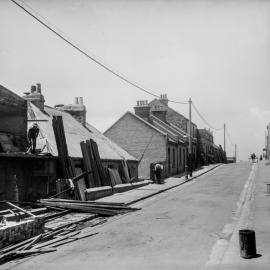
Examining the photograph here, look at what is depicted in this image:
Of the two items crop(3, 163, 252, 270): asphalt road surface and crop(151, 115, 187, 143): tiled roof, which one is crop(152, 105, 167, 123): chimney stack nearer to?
crop(151, 115, 187, 143): tiled roof

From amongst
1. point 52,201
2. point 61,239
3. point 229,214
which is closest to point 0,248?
point 61,239

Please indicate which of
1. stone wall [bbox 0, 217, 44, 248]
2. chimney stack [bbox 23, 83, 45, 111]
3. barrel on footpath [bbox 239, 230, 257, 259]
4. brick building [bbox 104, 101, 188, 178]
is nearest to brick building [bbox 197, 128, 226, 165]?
brick building [bbox 104, 101, 188, 178]

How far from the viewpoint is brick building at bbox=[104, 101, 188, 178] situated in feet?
132

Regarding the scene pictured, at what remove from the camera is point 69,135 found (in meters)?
26.6

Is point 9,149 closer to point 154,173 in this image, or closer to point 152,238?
point 152,238

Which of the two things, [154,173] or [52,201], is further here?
[154,173]

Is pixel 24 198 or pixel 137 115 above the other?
pixel 137 115

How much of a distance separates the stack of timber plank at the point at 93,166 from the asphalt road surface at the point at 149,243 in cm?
663

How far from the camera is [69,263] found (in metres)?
8.66

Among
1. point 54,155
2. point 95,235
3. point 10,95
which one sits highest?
point 10,95

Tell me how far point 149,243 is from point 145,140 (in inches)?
1213

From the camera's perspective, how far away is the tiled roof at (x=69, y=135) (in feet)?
73.1

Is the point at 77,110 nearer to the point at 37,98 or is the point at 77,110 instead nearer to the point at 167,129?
the point at 37,98

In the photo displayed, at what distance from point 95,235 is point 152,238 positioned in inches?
69.0
